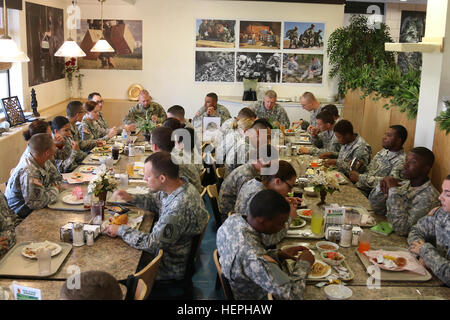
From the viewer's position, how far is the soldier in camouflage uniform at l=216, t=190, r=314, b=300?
3.23 m

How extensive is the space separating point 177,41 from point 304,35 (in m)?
3.16

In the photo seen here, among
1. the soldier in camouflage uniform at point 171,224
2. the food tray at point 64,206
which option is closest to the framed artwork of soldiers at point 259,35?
the food tray at point 64,206

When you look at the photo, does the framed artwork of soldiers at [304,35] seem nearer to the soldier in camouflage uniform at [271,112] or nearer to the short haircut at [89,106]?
the soldier in camouflage uniform at [271,112]

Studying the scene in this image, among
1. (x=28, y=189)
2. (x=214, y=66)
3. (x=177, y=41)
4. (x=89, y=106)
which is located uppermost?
(x=177, y=41)

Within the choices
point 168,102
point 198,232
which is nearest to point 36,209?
point 198,232

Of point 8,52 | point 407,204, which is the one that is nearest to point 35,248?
point 8,52

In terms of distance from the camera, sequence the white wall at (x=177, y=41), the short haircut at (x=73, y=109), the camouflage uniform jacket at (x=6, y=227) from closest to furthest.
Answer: the camouflage uniform jacket at (x=6, y=227) → the short haircut at (x=73, y=109) → the white wall at (x=177, y=41)

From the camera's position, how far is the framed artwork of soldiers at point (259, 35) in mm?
12266

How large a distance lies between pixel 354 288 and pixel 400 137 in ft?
10.2

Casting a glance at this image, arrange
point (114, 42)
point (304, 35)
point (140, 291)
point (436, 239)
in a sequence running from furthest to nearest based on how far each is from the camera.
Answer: point (304, 35) < point (114, 42) < point (436, 239) < point (140, 291)

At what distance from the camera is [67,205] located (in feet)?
15.9

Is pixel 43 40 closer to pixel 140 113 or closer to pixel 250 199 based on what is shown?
pixel 140 113

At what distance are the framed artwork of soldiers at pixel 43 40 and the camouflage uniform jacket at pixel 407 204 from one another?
287 inches

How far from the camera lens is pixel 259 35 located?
1232 centimetres
